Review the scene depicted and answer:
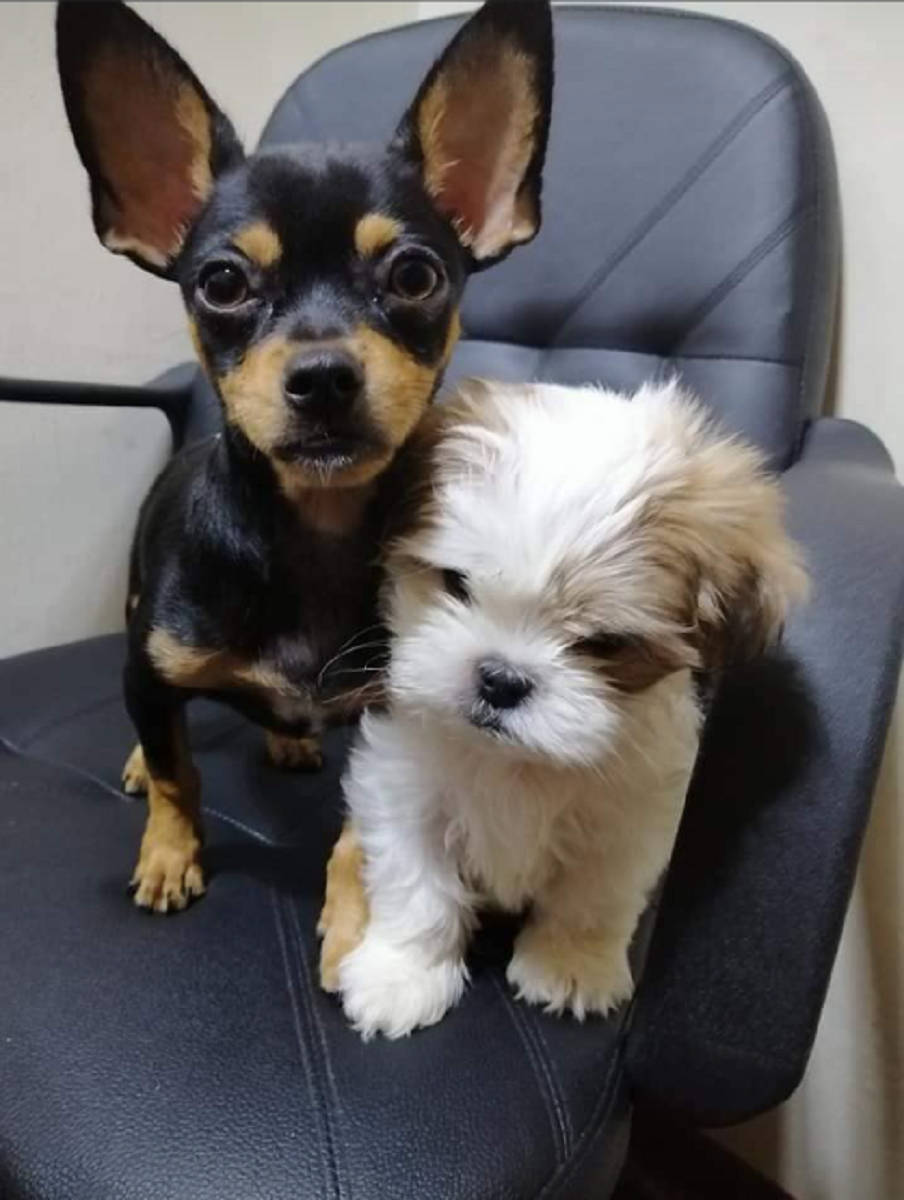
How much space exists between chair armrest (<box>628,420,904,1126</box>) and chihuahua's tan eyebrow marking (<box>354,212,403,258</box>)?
0.42 meters

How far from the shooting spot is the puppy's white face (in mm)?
785

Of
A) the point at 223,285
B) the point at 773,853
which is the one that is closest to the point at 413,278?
the point at 223,285

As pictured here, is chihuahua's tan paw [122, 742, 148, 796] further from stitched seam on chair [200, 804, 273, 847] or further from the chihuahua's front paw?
the chihuahua's front paw

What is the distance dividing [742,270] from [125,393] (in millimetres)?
794

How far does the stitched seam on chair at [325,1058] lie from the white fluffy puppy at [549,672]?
0.03 metres

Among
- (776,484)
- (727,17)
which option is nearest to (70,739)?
(776,484)

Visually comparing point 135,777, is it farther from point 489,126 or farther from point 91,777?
point 489,126

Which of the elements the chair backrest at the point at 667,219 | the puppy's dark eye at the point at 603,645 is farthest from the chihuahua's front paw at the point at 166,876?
the chair backrest at the point at 667,219

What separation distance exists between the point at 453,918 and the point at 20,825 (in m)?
0.44

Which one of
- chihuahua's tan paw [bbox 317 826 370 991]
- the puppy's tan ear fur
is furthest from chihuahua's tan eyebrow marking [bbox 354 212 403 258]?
chihuahua's tan paw [bbox 317 826 370 991]

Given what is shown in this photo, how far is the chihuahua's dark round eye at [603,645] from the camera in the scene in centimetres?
81

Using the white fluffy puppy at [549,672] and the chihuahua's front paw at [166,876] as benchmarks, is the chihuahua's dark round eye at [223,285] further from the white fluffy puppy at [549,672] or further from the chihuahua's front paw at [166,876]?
the chihuahua's front paw at [166,876]

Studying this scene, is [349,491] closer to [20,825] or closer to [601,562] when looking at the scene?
[601,562]

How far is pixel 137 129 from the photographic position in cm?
94
